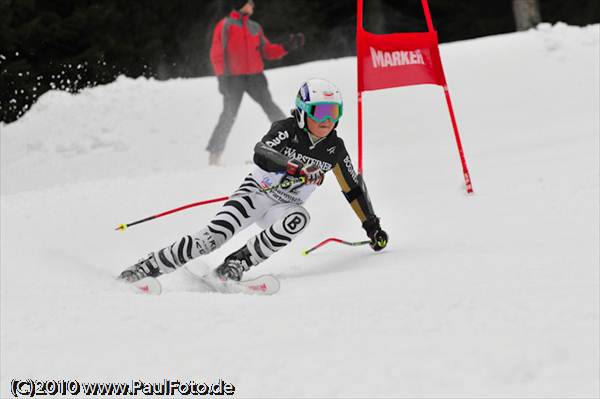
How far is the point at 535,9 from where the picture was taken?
1559 cm

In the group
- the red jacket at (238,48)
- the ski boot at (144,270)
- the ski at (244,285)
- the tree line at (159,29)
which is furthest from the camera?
the tree line at (159,29)

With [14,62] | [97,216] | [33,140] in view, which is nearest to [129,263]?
[97,216]

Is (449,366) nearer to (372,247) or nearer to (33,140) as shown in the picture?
(372,247)

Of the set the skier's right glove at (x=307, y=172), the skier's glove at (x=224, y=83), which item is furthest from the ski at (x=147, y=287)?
the skier's glove at (x=224, y=83)

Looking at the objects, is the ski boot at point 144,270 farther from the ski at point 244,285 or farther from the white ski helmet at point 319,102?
the white ski helmet at point 319,102

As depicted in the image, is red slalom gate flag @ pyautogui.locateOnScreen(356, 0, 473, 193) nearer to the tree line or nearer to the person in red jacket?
the person in red jacket

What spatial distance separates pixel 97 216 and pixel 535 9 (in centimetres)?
→ 1043

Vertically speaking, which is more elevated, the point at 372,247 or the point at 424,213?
the point at 372,247

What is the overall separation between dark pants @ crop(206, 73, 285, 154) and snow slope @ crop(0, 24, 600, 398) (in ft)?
1.67

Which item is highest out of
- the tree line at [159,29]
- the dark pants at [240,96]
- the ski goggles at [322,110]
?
the ski goggles at [322,110]

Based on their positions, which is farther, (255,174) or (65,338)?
(255,174)

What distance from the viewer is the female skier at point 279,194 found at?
503cm

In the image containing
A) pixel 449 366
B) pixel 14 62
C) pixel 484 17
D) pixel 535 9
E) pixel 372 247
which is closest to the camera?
pixel 449 366

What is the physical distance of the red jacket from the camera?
9742 millimetres
